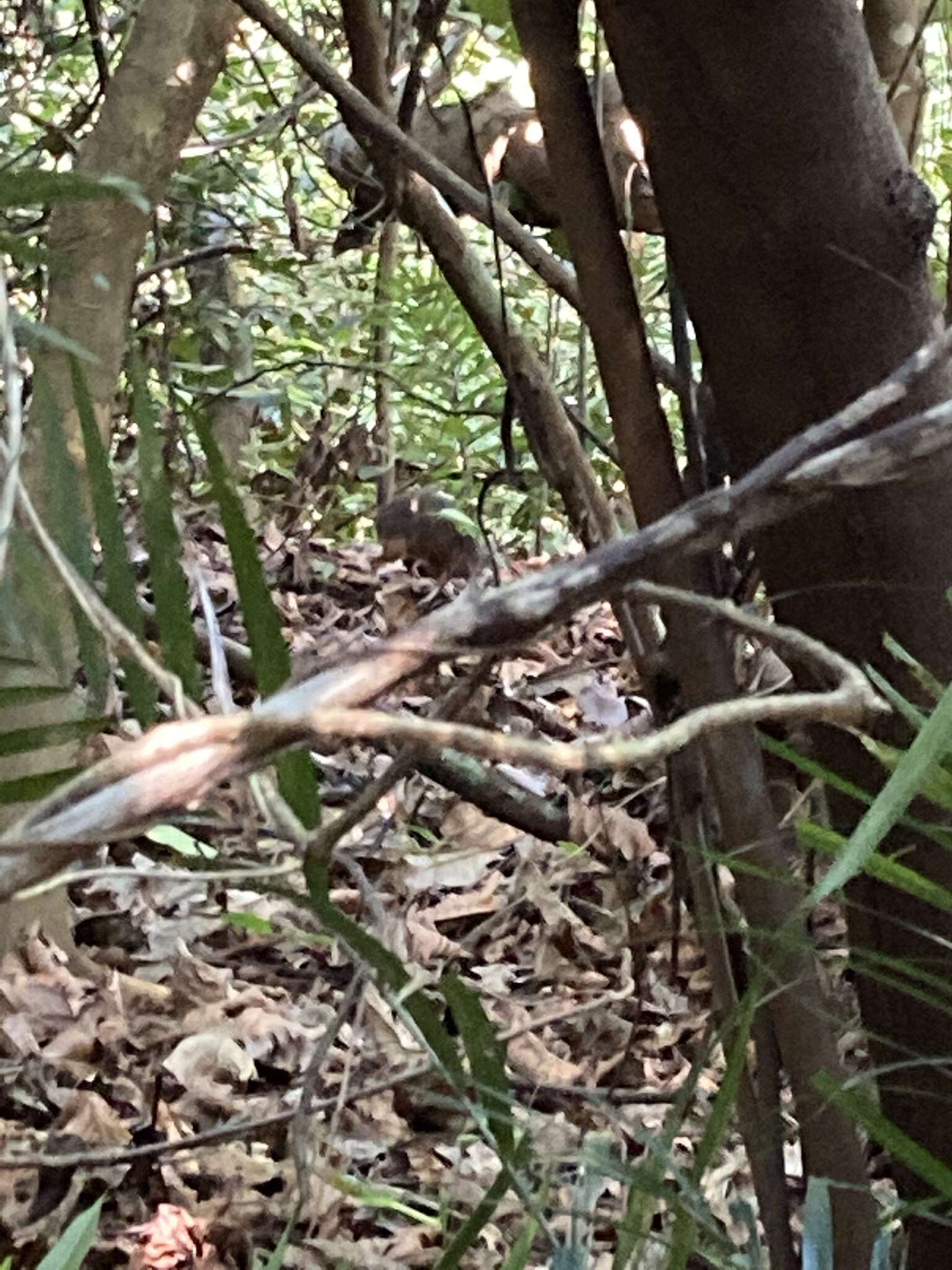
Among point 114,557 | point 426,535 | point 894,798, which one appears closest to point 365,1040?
point 114,557

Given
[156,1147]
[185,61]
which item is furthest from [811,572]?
[185,61]

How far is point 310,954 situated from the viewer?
53.2 inches

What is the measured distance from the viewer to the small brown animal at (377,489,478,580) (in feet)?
6.86

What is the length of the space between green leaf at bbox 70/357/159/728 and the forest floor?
16cm

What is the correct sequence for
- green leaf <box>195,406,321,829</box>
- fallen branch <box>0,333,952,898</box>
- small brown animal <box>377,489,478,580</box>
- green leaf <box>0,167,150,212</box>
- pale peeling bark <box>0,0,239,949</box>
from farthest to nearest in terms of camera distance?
small brown animal <box>377,489,478,580</box>, pale peeling bark <box>0,0,239,949</box>, green leaf <box>0,167,150,212</box>, green leaf <box>195,406,321,829</box>, fallen branch <box>0,333,952,898</box>

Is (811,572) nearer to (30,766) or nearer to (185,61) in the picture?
(30,766)

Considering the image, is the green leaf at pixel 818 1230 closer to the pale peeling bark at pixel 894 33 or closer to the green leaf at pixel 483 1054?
the green leaf at pixel 483 1054

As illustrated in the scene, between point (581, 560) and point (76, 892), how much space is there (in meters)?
1.29

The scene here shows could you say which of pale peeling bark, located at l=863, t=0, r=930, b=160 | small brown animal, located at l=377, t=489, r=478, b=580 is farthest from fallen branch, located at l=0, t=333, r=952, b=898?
small brown animal, located at l=377, t=489, r=478, b=580

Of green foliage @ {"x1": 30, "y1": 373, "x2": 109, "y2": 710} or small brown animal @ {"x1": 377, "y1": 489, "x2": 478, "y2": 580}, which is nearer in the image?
green foliage @ {"x1": 30, "y1": 373, "x2": 109, "y2": 710}

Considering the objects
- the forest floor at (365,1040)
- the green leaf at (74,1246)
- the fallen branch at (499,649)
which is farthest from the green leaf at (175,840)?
the fallen branch at (499,649)

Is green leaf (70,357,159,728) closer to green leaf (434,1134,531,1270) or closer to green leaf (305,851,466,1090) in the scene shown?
green leaf (305,851,466,1090)

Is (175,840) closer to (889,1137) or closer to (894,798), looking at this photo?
(889,1137)

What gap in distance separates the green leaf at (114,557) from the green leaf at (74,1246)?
276 millimetres
